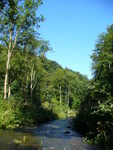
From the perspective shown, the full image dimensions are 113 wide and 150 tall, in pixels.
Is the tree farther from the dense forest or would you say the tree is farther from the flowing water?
the flowing water

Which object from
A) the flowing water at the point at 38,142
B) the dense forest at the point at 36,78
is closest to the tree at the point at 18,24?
the dense forest at the point at 36,78

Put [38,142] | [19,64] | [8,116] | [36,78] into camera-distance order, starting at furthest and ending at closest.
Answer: [36,78], [19,64], [8,116], [38,142]

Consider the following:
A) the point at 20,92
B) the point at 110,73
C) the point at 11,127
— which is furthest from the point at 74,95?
the point at 110,73

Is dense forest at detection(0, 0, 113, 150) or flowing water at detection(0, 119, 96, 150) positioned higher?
dense forest at detection(0, 0, 113, 150)

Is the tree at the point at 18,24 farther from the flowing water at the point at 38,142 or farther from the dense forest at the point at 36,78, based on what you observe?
the flowing water at the point at 38,142

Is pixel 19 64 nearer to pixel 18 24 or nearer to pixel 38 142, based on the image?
pixel 18 24

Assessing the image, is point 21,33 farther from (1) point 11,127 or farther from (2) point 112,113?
(2) point 112,113

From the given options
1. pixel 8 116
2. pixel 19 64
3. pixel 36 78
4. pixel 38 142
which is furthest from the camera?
pixel 36 78

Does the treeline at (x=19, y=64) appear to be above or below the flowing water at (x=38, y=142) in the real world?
above

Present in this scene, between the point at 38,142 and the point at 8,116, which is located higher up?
the point at 8,116

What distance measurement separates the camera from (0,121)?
17.0 meters

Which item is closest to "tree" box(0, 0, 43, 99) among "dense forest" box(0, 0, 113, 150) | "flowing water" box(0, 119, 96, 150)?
"dense forest" box(0, 0, 113, 150)

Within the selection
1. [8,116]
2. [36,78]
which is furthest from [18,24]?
[36,78]

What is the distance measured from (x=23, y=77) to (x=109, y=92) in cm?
2938
